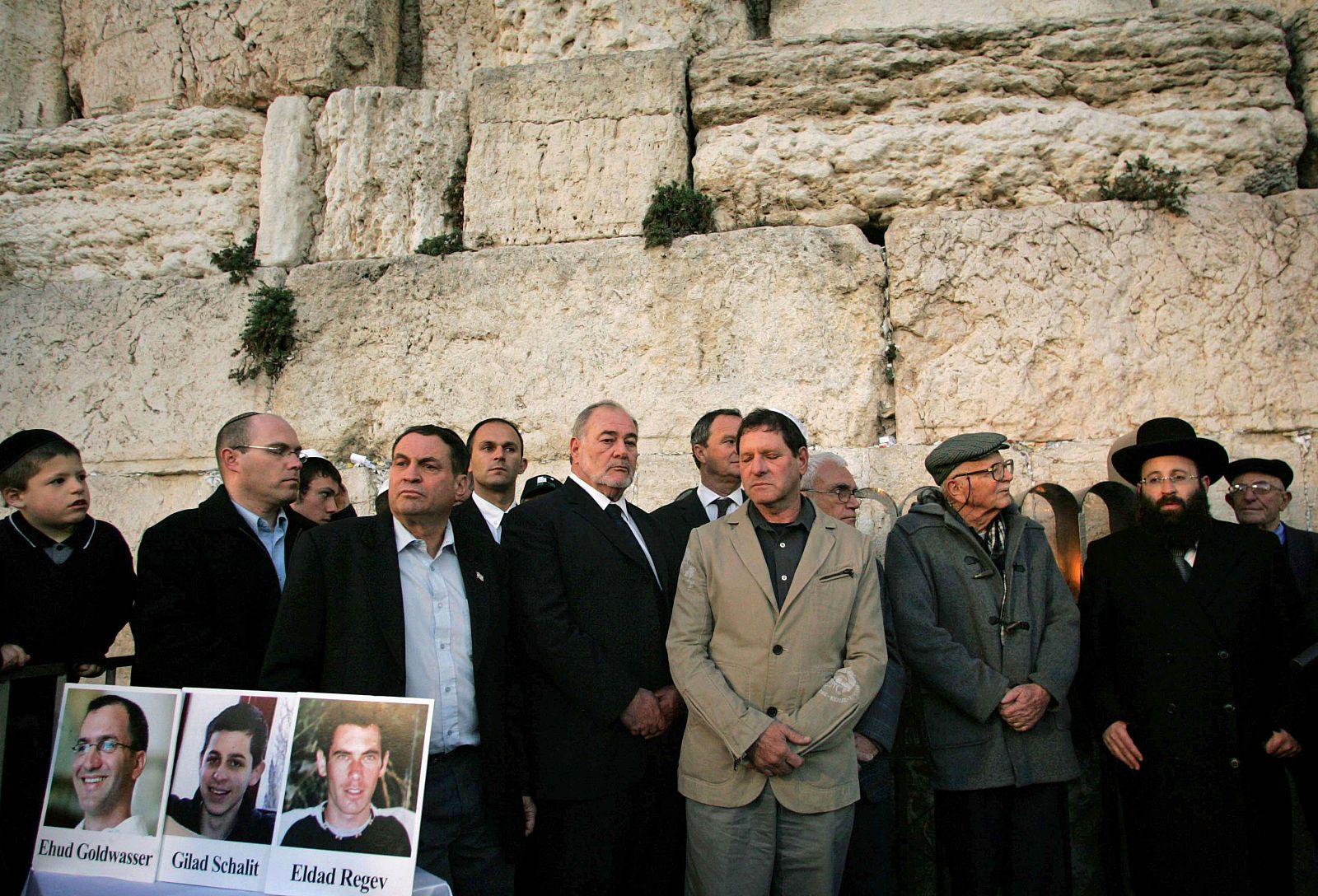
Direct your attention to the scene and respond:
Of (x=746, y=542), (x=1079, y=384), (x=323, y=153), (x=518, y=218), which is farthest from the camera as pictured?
(x=323, y=153)

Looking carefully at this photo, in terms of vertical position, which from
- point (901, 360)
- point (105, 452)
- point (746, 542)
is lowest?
point (746, 542)

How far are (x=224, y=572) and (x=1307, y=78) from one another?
567 cm

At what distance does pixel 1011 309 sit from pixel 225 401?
14.0 feet

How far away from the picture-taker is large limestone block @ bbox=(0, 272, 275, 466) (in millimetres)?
4973

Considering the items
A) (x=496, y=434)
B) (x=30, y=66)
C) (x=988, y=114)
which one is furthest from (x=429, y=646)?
(x=30, y=66)

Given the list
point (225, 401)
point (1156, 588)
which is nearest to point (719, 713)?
point (1156, 588)

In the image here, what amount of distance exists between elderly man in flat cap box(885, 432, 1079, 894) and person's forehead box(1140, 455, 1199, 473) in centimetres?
49

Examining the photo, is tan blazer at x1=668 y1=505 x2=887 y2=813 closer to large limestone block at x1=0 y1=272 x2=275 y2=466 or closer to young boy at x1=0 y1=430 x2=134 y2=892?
young boy at x1=0 y1=430 x2=134 y2=892

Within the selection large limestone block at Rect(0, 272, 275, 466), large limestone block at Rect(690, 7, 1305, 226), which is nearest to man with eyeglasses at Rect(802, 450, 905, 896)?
large limestone block at Rect(690, 7, 1305, 226)

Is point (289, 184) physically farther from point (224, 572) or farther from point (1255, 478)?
point (1255, 478)

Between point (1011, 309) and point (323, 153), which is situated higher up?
point (323, 153)

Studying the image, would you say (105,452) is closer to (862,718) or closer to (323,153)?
(323,153)

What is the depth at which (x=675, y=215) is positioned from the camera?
477 centimetres

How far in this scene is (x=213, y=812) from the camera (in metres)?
2.12
